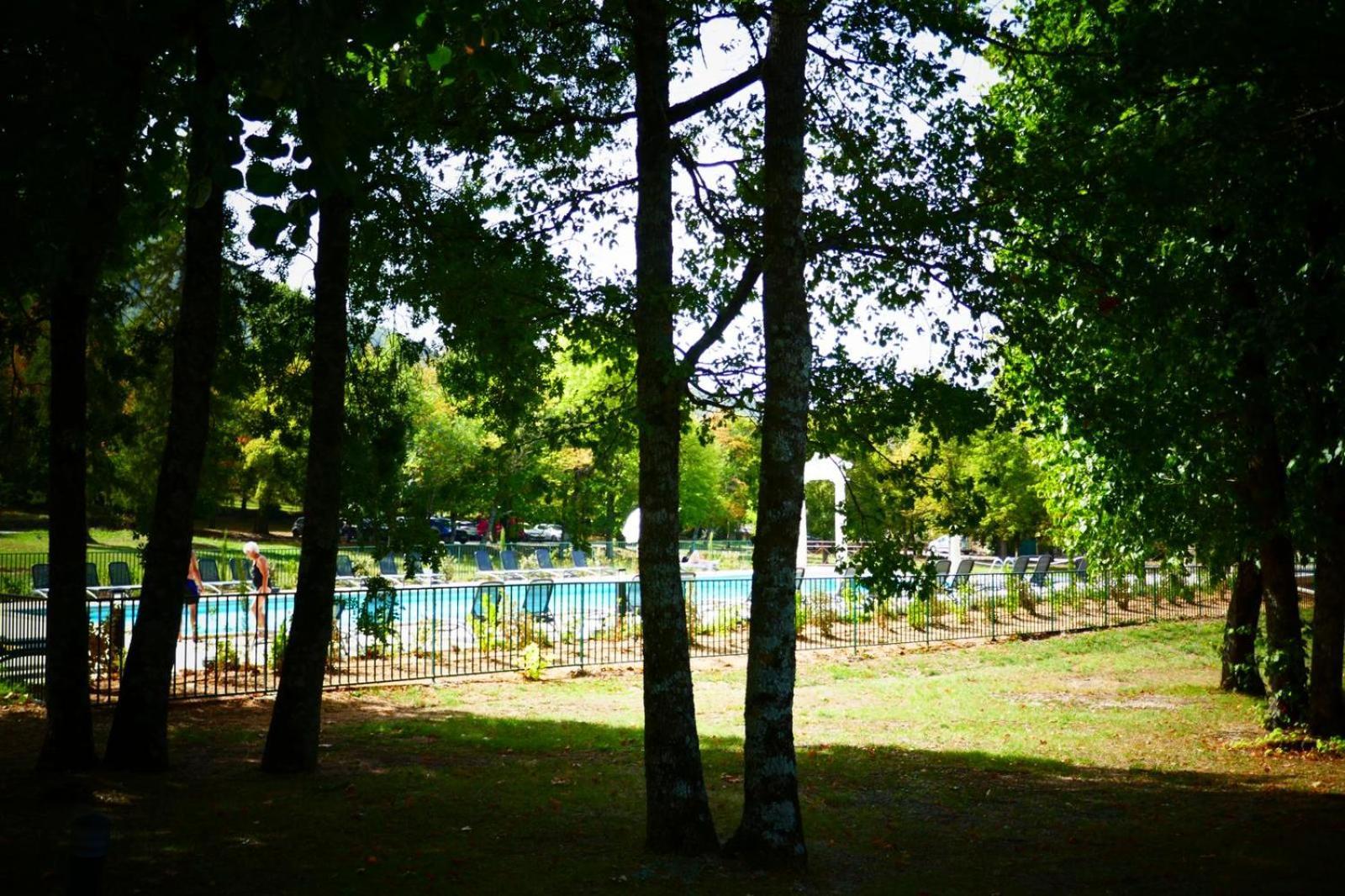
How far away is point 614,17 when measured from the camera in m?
9.80

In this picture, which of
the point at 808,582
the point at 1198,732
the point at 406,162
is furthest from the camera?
the point at 808,582

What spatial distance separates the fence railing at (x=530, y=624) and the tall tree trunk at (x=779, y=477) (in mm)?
1358

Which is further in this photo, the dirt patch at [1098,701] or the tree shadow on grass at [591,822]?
the dirt patch at [1098,701]

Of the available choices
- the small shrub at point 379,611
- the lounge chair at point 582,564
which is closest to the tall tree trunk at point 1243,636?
the small shrub at point 379,611

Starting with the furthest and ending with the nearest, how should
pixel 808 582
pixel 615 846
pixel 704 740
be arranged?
pixel 808 582 < pixel 704 740 < pixel 615 846

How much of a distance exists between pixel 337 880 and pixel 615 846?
210 centimetres

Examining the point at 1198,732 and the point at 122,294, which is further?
the point at 1198,732

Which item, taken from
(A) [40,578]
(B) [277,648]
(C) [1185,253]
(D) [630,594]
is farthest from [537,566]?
(C) [1185,253]

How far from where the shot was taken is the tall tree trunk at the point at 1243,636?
1633cm

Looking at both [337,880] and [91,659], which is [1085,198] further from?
[91,659]

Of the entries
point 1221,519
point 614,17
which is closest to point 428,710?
point 614,17

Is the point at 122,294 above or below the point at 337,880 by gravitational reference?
above

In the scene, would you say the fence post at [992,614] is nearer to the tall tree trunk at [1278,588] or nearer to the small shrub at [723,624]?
the small shrub at [723,624]

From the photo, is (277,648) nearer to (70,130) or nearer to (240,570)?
(240,570)
